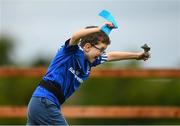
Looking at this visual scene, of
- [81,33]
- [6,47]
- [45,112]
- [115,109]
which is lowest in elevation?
[6,47]

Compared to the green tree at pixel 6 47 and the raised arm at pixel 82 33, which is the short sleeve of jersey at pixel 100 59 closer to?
the raised arm at pixel 82 33

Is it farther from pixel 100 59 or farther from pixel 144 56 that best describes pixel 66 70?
pixel 144 56

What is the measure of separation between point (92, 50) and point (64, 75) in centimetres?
31

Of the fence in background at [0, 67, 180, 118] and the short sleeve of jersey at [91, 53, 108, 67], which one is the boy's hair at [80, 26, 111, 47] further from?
the fence in background at [0, 67, 180, 118]

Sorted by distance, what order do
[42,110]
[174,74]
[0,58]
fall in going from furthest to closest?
[0,58] → [174,74] → [42,110]

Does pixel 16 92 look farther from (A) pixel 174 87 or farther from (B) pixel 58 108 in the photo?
(B) pixel 58 108

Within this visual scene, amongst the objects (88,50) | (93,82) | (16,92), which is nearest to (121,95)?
(93,82)

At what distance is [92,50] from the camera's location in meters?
6.39

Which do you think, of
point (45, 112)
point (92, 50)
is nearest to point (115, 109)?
point (92, 50)

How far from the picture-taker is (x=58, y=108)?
6.32 m

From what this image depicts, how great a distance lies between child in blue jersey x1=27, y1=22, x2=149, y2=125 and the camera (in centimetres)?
625

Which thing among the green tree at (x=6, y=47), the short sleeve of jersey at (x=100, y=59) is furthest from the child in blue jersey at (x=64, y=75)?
the green tree at (x=6, y=47)

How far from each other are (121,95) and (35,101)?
25.4 ft

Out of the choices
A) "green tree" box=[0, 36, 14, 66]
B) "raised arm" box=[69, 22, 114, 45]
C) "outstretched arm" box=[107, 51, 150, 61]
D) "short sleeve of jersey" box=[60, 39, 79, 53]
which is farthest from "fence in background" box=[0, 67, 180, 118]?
"green tree" box=[0, 36, 14, 66]
